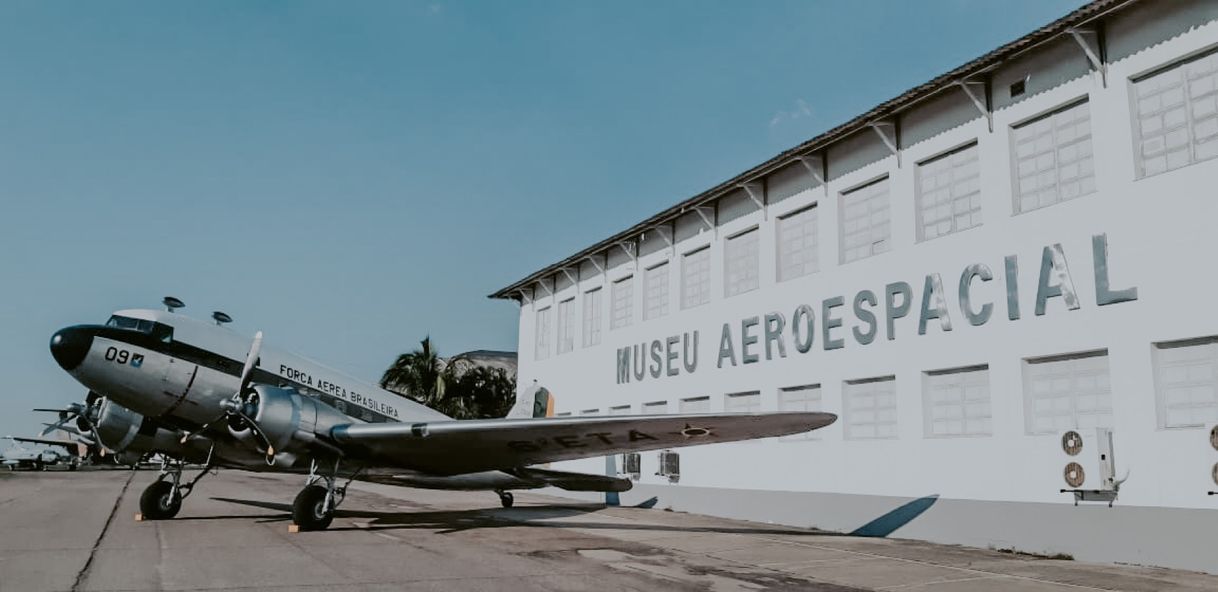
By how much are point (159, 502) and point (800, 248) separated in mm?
15407

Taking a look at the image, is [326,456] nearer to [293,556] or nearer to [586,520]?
[293,556]

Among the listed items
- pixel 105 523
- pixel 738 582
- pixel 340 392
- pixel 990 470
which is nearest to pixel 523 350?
pixel 340 392

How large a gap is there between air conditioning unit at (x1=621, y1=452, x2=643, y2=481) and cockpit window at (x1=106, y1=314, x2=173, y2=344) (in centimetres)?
1456

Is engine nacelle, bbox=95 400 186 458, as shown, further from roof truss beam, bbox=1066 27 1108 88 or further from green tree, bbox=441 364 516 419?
green tree, bbox=441 364 516 419

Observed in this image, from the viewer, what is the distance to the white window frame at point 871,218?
1662cm

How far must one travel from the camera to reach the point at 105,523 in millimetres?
14969

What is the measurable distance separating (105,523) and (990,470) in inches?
671

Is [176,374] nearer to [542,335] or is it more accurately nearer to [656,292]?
[656,292]

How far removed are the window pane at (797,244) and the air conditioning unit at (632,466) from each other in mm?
8515

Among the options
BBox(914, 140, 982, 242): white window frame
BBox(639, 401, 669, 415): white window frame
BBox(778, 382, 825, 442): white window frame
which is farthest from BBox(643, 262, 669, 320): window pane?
BBox(914, 140, 982, 242): white window frame

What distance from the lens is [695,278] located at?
22.7m

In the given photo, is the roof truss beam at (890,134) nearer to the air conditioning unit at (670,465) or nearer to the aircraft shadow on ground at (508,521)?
the aircraft shadow on ground at (508,521)

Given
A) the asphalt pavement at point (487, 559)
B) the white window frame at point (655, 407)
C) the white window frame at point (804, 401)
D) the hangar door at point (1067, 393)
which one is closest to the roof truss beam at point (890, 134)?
the hangar door at point (1067, 393)

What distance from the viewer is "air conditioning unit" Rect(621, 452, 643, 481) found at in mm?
24458
